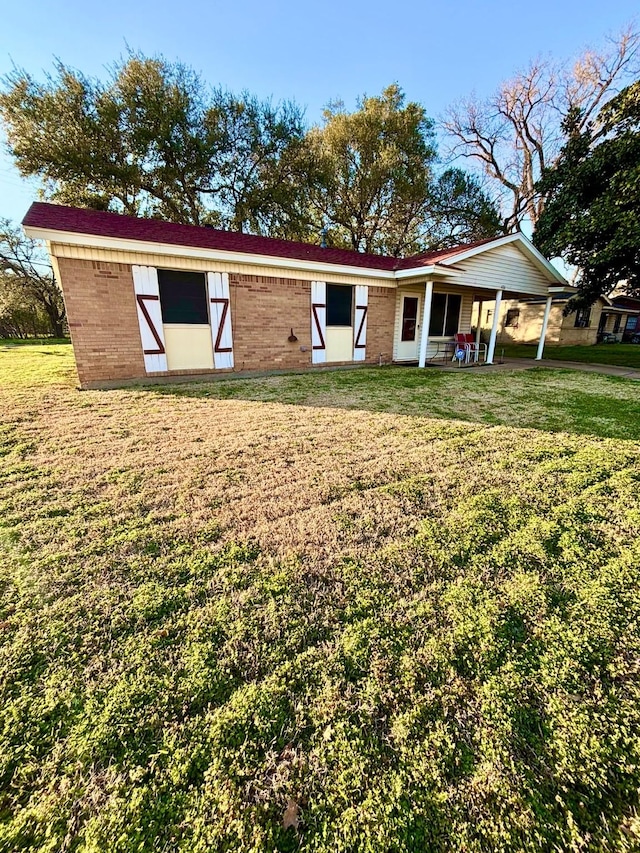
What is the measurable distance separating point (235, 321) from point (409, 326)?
5.61 m

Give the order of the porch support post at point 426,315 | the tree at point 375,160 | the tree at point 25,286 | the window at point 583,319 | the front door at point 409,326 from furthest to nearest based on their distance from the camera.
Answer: the tree at point 25,286 < the window at point 583,319 < the tree at point 375,160 < the front door at point 409,326 < the porch support post at point 426,315

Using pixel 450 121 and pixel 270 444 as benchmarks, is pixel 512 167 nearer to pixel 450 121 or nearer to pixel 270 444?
pixel 450 121

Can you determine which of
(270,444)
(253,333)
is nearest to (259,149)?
(253,333)

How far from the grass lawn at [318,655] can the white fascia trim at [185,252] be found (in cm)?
458

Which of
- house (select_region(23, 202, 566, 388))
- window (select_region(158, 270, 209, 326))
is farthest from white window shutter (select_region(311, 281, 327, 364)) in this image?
window (select_region(158, 270, 209, 326))

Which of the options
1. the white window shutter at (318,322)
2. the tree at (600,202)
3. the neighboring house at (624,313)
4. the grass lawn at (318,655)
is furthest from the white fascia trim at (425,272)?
the neighboring house at (624,313)

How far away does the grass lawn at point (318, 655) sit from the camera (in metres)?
1.11

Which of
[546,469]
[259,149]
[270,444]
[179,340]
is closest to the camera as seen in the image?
[546,469]

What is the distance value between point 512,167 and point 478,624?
27.9 metres

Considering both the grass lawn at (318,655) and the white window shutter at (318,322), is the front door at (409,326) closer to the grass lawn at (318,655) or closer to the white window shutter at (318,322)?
the white window shutter at (318,322)

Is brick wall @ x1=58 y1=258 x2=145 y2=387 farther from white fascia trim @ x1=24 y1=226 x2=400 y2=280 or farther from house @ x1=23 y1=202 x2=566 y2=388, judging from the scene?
white fascia trim @ x1=24 y1=226 x2=400 y2=280

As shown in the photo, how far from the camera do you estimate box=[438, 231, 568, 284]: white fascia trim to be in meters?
9.78

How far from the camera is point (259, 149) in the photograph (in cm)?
1714

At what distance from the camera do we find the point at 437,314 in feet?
38.8
